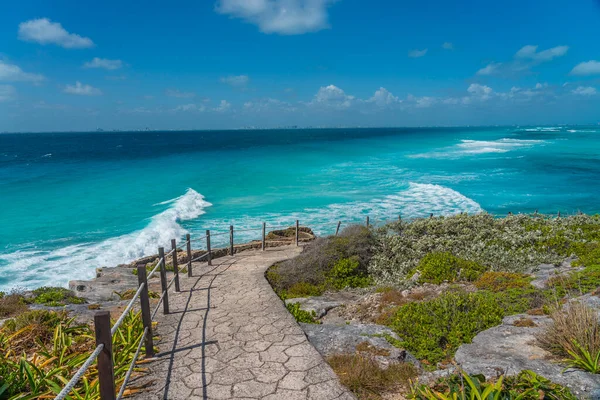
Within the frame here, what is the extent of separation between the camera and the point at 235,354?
19.3ft

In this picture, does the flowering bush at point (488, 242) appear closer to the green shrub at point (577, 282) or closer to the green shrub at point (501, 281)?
the green shrub at point (501, 281)

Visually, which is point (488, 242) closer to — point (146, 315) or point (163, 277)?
point (163, 277)

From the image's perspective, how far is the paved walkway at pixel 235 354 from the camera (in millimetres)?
4879

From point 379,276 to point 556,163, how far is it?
54427 mm

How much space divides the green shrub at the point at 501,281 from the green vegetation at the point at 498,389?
4122 millimetres

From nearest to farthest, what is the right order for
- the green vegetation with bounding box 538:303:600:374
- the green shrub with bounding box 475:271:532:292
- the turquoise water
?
the green vegetation with bounding box 538:303:600:374
the green shrub with bounding box 475:271:532:292
the turquoise water

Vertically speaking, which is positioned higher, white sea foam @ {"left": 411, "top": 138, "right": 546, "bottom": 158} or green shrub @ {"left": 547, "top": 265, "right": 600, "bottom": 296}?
white sea foam @ {"left": 411, "top": 138, "right": 546, "bottom": 158}

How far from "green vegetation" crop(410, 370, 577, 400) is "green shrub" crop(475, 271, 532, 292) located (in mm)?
4122

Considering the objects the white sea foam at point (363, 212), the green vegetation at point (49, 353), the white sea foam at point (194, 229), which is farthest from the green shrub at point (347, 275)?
the white sea foam at point (363, 212)

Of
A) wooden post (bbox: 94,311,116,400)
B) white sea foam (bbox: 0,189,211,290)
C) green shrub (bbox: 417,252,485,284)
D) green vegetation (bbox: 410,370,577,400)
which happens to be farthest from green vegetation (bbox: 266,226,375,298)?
white sea foam (bbox: 0,189,211,290)

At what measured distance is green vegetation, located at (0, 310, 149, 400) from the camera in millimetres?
4613

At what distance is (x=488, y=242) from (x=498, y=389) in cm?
937

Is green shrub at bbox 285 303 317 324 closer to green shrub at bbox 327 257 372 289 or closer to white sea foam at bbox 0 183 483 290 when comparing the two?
green shrub at bbox 327 257 372 289

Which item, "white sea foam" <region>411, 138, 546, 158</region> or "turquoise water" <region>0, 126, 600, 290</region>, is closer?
"turquoise water" <region>0, 126, 600, 290</region>
